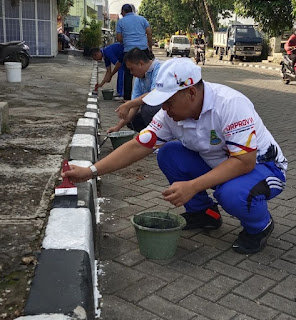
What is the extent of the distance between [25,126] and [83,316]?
4.28 meters

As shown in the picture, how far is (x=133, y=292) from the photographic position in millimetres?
2535

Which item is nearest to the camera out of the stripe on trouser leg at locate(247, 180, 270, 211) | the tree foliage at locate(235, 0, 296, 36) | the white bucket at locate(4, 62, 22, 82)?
the stripe on trouser leg at locate(247, 180, 270, 211)

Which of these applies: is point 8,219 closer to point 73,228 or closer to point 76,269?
point 73,228

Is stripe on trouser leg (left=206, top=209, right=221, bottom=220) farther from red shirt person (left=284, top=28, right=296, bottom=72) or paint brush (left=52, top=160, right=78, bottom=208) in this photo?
red shirt person (left=284, top=28, right=296, bottom=72)

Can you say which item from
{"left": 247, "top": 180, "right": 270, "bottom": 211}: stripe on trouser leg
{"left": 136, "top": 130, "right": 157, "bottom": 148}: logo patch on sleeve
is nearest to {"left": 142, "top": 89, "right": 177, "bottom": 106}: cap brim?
{"left": 136, "top": 130, "right": 157, "bottom": 148}: logo patch on sleeve

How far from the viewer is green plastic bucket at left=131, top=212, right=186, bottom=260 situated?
278 cm

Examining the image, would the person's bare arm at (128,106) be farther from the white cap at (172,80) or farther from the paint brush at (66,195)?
the white cap at (172,80)

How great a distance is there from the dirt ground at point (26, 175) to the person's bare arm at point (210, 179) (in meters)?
0.83

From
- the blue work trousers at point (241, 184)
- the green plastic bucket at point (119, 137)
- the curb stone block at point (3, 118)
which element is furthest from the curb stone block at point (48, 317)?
the curb stone block at point (3, 118)

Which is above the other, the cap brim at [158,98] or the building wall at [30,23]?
the building wall at [30,23]

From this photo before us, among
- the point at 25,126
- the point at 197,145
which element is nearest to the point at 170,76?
the point at 197,145

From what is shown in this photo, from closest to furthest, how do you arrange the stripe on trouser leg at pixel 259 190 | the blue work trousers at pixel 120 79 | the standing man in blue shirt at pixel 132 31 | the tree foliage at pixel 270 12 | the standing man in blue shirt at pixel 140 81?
the stripe on trouser leg at pixel 259 190, the standing man in blue shirt at pixel 140 81, the standing man in blue shirt at pixel 132 31, the blue work trousers at pixel 120 79, the tree foliage at pixel 270 12

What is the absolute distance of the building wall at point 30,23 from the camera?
1905 cm

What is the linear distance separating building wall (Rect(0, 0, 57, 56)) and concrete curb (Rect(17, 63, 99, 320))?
17619 mm
